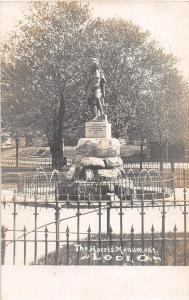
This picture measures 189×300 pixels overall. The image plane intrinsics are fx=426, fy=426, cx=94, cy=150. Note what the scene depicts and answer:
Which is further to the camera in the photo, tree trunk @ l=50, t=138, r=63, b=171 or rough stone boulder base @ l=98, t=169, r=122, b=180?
tree trunk @ l=50, t=138, r=63, b=171

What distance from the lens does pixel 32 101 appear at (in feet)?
54.6

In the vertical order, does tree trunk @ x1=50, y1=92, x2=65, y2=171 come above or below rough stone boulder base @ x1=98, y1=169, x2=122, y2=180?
above

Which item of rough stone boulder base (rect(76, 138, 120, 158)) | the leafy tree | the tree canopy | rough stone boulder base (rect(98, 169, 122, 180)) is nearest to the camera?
rough stone boulder base (rect(98, 169, 122, 180))

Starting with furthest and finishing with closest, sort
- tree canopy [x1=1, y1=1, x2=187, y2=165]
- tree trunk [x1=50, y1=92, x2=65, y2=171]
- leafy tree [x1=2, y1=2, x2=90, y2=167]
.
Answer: tree trunk [x1=50, y1=92, x2=65, y2=171] < tree canopy [x1=1, y1=1, x2=187, y2=165] < leafy tree [x1=2, y1=2, x2=90, y2=167]

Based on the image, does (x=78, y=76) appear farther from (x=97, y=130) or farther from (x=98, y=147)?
(x=98, y=147)

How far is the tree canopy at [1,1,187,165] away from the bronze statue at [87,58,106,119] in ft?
15.4

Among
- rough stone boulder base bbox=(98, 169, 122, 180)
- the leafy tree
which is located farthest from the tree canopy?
rough stone boulder base bbox=(98, 169, 122, 180)

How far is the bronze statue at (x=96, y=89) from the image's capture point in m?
11.1

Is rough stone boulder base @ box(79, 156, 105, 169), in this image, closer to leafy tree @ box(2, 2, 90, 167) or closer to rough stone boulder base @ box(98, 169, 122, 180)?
rough stone boulder base @ box(98, 169, 122, 180)

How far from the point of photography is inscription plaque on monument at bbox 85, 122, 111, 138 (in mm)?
10805

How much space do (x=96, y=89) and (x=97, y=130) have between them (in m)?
1.14

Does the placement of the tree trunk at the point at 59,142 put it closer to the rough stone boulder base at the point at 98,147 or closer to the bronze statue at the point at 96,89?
the bronze statue at the point at 96,89

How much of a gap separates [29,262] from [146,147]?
17659 mm
